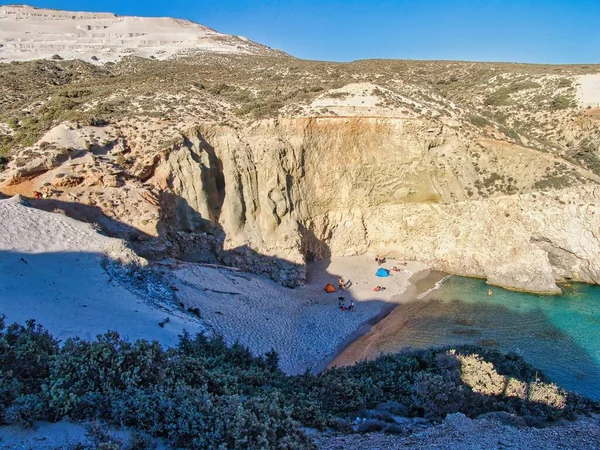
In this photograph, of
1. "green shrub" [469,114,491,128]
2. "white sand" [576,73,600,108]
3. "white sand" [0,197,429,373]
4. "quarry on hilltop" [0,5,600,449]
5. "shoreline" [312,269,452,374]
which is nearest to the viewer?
"quarry on hilltop" [0,5,600,449]

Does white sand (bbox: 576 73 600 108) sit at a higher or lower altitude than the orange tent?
higher

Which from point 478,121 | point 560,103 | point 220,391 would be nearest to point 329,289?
point 478,121

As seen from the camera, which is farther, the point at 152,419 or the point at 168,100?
the point at 168,100

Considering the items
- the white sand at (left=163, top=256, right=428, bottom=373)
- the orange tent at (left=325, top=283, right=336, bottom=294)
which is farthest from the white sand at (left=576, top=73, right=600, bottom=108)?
the orange tent at (left=325, top=283, right=336, bottom=294)

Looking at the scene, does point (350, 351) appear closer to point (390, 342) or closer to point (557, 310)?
point (390, 342)

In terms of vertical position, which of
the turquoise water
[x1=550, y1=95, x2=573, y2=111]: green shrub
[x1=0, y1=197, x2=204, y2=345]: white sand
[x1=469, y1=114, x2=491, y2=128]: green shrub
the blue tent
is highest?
[x1=550, y1=95, x2=573, y2=111]: green shrub

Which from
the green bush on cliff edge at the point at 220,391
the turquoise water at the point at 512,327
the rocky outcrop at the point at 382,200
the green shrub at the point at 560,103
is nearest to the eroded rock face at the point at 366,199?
the rocky outcrop at the point at 382,200

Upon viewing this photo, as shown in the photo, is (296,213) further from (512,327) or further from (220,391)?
(220,391)

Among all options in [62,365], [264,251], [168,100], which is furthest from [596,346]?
[168,100]

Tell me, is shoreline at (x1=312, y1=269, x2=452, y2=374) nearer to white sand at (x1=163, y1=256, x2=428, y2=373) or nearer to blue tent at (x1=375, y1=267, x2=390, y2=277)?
white sand at (x1=163, y1=256, x2=428, y2=373)
